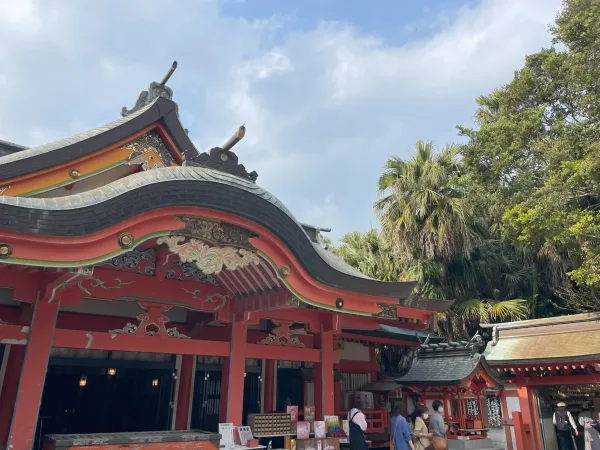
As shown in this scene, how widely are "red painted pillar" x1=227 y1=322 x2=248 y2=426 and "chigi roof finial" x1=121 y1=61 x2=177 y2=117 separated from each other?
196 inches

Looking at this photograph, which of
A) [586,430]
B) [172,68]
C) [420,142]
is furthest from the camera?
[420,142]

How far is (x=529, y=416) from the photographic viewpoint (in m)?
12.0

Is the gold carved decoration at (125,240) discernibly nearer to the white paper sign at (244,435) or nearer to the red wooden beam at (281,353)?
the red wooden beam at (281,353)

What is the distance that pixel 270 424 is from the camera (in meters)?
7.58

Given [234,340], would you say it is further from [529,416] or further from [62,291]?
[529,416]

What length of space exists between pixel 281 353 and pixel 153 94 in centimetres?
588

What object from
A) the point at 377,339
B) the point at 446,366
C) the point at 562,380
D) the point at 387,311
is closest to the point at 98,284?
the point at 387,311

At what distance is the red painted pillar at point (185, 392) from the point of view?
912cm

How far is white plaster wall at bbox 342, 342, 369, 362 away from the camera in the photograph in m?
12.6

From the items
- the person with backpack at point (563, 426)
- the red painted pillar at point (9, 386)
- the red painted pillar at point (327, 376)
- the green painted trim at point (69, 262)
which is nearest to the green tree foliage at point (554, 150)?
the person with backpack at point (563, 426)

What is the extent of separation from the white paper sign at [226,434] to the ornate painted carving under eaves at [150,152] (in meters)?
4.96

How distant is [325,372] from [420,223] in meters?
11.8

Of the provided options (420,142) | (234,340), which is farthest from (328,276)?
(420,142)

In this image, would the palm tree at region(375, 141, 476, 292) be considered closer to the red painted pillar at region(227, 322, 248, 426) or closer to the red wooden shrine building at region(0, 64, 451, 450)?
the red wooden shrine building at region(0, 64, 451, 450)
